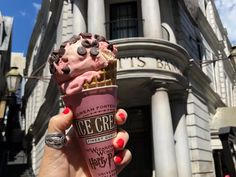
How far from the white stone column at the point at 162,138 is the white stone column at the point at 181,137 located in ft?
4.20

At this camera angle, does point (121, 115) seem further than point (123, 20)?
No

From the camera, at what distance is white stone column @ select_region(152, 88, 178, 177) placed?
1137cm

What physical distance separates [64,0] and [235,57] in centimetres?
860

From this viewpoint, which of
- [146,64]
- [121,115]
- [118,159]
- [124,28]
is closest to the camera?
[118,159]

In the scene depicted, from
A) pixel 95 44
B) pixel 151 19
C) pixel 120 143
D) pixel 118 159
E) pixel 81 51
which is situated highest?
pixel 151 19

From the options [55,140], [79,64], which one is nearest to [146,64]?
[79,64]

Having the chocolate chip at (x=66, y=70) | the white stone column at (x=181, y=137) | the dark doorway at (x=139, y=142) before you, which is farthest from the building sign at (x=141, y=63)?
the chocolate chip at (x=66, y=70)

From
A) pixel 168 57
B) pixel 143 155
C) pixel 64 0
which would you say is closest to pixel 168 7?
pixel 168 57

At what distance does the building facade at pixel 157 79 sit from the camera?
473 inches

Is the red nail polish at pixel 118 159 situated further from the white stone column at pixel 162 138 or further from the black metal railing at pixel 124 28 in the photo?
the black metal railing at pixel 124 28

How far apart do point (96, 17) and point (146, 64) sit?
7.95 feet

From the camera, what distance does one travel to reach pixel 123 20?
14281mm

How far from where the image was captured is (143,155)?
1441 cm

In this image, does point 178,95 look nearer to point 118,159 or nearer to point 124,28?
point 124,28
